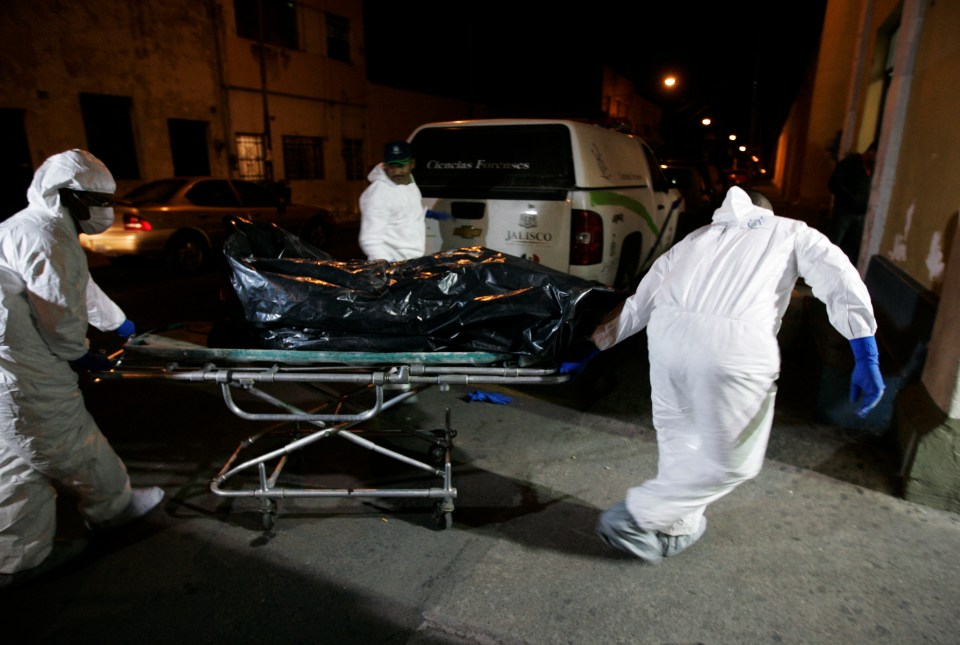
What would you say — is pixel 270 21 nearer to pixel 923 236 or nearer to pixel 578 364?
pixel 923 236

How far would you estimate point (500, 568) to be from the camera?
2.83 m

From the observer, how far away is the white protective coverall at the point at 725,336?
2469 mm

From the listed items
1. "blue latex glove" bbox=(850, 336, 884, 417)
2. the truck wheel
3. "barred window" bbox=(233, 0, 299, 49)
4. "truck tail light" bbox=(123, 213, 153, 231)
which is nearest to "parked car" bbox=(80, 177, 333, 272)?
"truck tail light" bbox=(123, 213, 153, 231)

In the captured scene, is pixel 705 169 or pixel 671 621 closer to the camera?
pixel 671 621

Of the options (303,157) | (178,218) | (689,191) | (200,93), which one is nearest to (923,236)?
(689,191)

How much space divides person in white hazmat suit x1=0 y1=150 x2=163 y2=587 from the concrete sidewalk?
0.98ft

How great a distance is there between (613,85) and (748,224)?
39.6 m

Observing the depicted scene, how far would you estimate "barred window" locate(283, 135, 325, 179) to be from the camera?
18953 mm

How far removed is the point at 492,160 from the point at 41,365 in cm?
411

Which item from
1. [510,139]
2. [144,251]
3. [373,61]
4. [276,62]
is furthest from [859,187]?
[373,61]

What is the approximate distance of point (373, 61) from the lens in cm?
2297

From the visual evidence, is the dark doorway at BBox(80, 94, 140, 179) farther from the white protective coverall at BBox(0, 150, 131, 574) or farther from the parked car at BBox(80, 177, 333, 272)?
the white protective coverall at BBox(0, 150, 131, 574)

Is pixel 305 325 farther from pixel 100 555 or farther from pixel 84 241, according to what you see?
pixel 84 241

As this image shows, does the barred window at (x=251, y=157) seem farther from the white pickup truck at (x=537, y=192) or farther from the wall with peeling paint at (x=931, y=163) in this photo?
the wall with peeling paint at (x=931, y=163)
